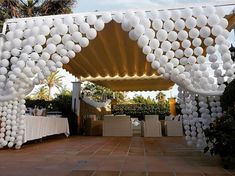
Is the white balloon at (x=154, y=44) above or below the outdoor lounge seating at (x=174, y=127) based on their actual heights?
above

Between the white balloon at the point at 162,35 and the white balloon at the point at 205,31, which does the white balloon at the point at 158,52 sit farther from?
the white balloon at the point at 205,31

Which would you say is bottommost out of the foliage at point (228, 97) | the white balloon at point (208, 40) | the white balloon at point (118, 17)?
the foliage at point (228, 97)

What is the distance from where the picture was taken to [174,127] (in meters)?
9.64

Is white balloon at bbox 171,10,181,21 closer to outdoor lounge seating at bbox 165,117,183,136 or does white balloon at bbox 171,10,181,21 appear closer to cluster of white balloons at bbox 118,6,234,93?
cluster of white balloons at bbox 118,6,234,93

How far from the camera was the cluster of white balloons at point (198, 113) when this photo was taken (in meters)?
4.06

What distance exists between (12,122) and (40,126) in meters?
1.39

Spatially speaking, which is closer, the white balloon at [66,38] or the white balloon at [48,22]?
the white balloon at [66,38]

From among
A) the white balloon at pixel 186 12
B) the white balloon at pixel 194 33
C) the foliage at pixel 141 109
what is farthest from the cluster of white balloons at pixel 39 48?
the foliage at pixel 141 109

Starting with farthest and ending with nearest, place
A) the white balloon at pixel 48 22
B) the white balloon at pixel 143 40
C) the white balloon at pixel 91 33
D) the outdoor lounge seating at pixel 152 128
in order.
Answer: the outdoor lounge seating at pixel 152 128 < the white balloon at pixel 48 22 < the white balloon at pixel 91 33 < the white balloon at pixel 143 40

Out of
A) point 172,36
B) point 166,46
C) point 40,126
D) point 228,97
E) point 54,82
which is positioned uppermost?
point 54,82

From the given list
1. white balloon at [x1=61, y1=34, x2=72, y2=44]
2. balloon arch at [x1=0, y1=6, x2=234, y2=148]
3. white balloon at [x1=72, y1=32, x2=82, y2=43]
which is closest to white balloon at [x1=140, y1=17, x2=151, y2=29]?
balloon arch at [x1=0, y1=6, x2=234, y2=148]

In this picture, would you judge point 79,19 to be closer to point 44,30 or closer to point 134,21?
point 44,30

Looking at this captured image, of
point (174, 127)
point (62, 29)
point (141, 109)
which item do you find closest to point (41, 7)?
point (141, 109)

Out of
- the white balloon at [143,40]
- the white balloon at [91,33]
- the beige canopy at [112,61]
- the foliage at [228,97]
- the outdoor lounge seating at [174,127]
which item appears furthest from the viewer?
the outdoor lounge seating at [174,127]
